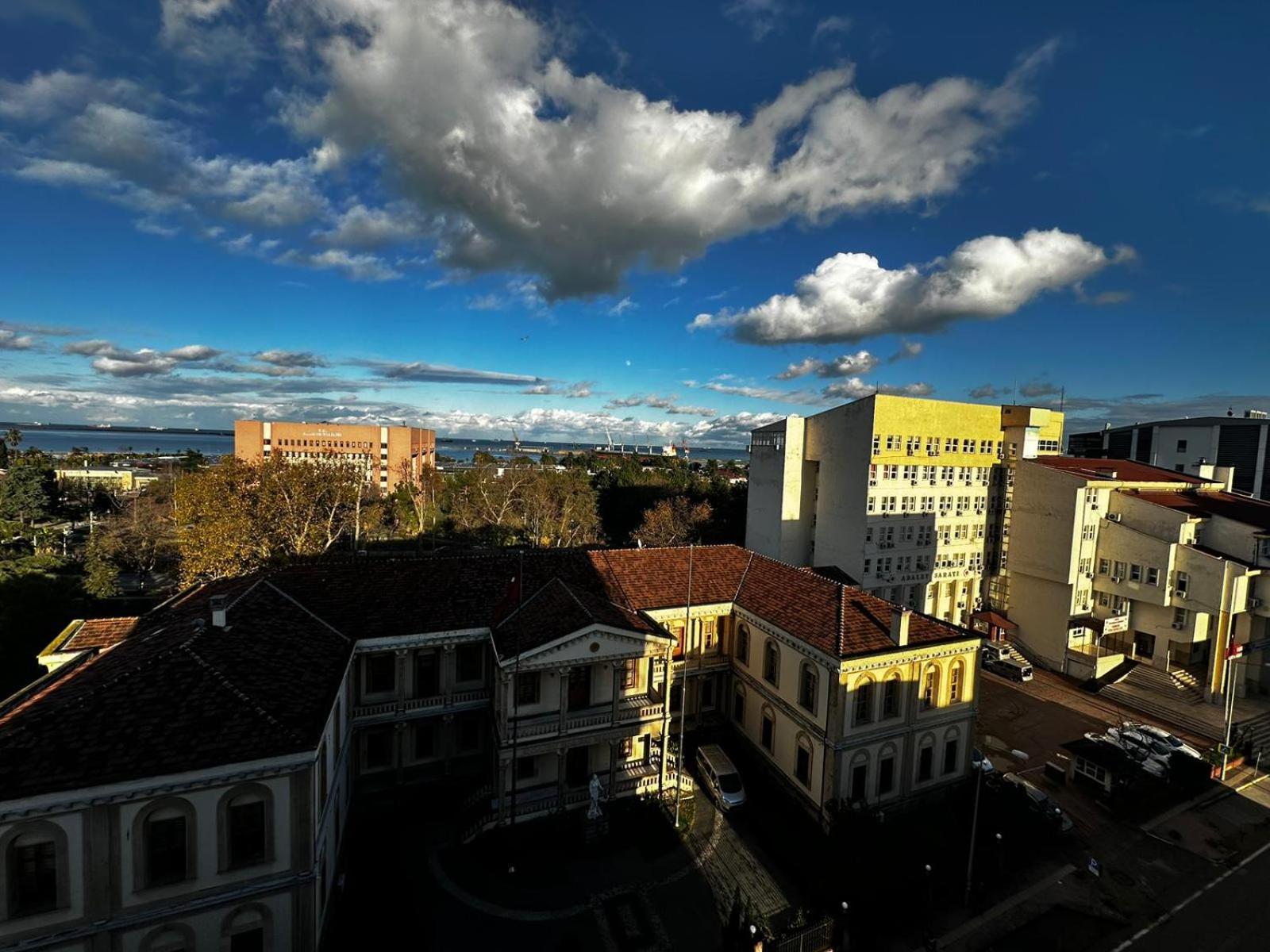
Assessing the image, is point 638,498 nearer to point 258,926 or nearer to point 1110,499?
point 1110,499

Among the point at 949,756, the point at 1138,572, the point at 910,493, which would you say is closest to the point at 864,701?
the point at 949,756

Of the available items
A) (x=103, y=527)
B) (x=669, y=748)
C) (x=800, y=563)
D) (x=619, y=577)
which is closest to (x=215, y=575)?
(x=619, y=577)

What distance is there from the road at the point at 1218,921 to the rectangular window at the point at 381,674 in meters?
27.4

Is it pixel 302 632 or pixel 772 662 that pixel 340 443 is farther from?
pixel 772 662

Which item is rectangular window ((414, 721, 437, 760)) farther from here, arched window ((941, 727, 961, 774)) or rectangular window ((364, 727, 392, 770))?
arched window ((941, 727, 961, 774))

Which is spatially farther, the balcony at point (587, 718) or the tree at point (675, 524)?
the tree at point (675, 524)

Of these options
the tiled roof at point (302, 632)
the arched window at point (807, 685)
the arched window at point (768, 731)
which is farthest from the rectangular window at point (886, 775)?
the tiled roof at point (302, 632)

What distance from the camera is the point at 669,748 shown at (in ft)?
88.1

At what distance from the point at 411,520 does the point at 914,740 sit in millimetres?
66488

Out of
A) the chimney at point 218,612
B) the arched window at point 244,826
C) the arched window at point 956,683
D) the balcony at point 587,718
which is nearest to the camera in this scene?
the arched window at point 244,826

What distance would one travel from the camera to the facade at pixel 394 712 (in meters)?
13.3

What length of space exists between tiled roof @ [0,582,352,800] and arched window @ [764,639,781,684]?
1823 cm

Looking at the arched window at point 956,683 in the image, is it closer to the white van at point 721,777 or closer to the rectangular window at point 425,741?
the white van at point 721,777

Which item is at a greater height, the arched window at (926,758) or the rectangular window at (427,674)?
the rectangular window at (427,674)
